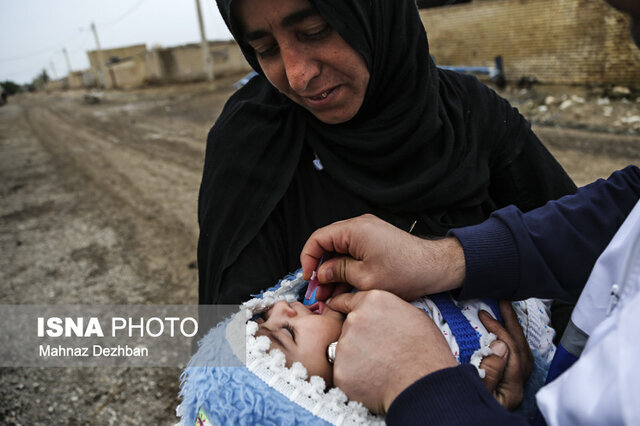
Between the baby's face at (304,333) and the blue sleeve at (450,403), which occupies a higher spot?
the blue sleeve at (450,403)

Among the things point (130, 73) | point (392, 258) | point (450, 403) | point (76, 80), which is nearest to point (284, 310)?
point (392, 258)

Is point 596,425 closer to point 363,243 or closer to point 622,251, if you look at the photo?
point 622,251

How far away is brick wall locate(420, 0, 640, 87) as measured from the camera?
341 inches

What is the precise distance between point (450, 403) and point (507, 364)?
480mm

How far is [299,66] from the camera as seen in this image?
135 centimetres

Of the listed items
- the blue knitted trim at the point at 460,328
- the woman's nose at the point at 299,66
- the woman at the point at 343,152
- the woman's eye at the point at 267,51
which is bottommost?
the blue knitted trim at the point at 460,328

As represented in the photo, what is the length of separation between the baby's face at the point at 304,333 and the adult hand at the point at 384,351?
0.11 meters

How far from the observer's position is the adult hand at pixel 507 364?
1146 millimetres

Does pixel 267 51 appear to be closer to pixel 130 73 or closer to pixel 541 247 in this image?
pixel 541 247

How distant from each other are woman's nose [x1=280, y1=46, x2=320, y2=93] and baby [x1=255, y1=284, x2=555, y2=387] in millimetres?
700

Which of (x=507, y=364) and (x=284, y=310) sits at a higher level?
(x=284, y=310)

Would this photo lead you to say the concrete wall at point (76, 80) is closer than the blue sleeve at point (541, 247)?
No

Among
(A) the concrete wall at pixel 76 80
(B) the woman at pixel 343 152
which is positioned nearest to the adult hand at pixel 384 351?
(B) the woman at pixel 343 152

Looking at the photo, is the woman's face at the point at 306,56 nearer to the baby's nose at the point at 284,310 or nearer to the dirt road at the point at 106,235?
the baby's nose at the point at 284,310
